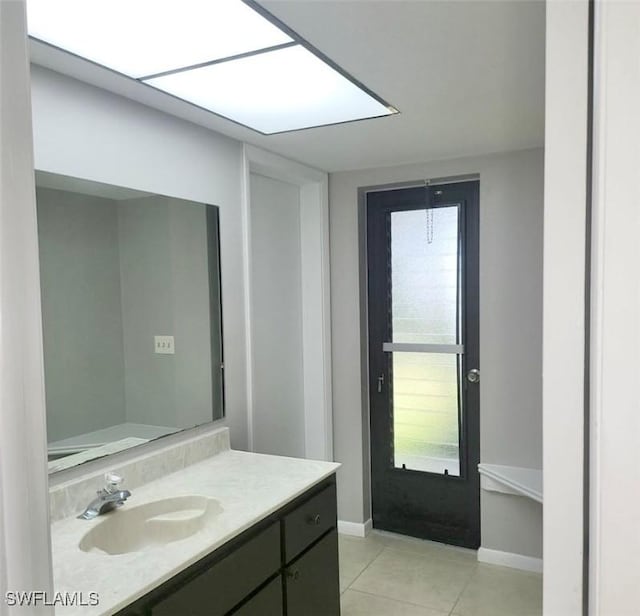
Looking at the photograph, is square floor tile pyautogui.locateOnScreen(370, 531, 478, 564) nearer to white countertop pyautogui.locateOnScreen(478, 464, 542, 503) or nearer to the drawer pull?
white countertop pyautogui.locateOnScreen(478, 464, 542, 503)

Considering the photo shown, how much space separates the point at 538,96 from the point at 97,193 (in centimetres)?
169

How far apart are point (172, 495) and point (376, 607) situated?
139cm

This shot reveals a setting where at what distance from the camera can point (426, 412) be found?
3.33m

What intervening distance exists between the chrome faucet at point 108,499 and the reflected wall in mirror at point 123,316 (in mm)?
131

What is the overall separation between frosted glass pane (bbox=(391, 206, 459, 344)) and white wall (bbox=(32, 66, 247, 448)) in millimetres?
1140

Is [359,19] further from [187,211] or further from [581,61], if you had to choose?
[187,211]

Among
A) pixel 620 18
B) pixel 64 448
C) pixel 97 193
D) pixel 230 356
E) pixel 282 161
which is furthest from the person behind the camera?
pixel 282 161

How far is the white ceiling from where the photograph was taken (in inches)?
54.5

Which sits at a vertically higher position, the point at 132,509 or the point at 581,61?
the point at 581,61

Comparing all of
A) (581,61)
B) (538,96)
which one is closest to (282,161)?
(538,96)

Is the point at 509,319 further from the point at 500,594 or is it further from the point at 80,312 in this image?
the point at 80,312

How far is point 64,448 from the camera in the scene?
5.83 ft

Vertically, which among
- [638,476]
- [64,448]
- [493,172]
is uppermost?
[493,172]

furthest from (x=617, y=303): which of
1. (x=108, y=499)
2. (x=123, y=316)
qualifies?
(x=123, y=316)
